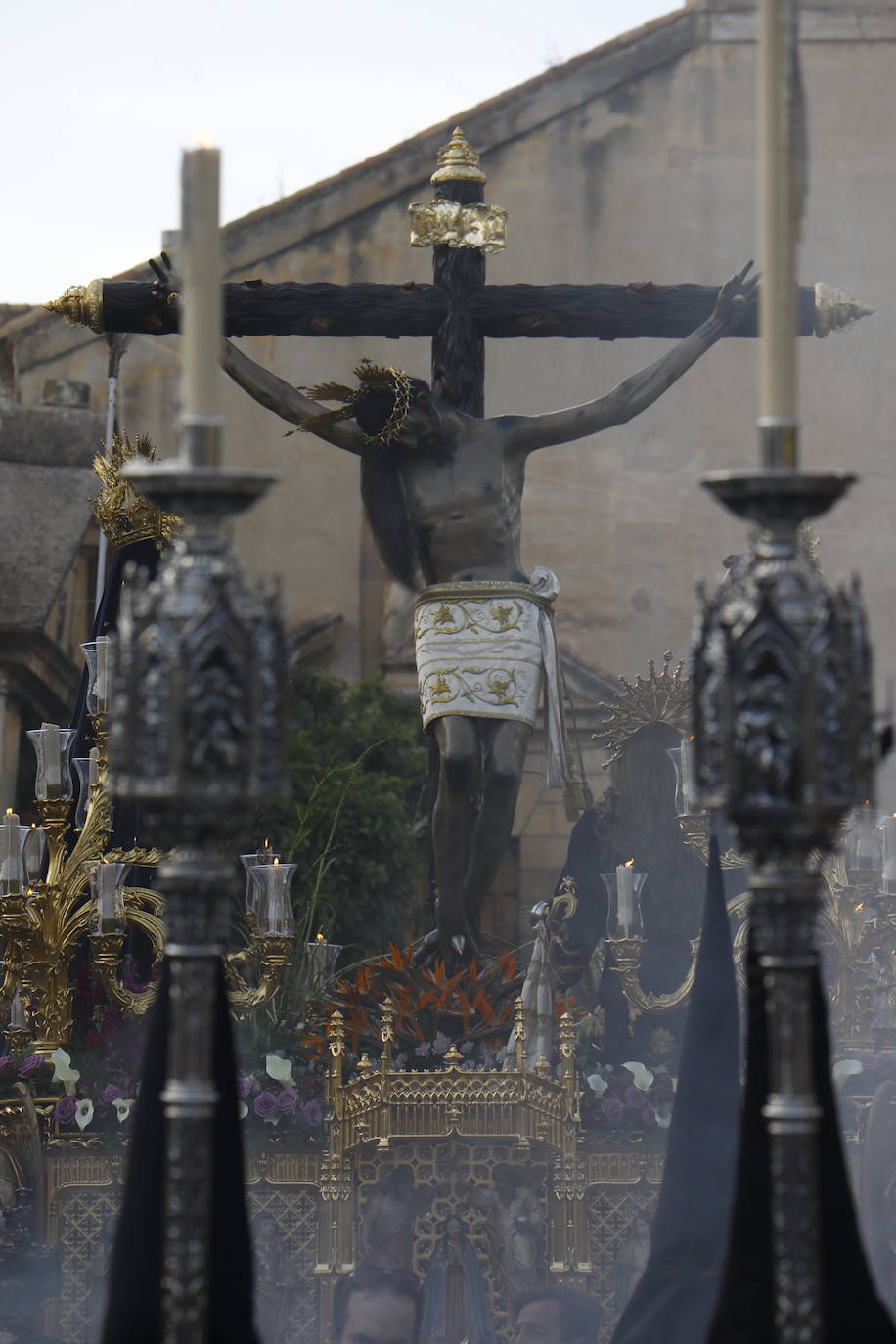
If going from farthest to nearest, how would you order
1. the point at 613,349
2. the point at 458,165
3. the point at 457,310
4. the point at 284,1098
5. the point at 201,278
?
the point at 613,349 < the point at 458,165 < the point at 457,310 < the point at 284,1098 < the point at 201,278

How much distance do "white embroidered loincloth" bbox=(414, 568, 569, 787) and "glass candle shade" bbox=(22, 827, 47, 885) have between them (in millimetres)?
1470

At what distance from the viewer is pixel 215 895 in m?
5.20

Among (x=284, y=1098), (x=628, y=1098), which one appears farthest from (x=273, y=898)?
(x=628, y=1098)

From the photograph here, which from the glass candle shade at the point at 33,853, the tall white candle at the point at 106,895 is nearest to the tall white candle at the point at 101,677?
the glass candle shade at the point at 33,853

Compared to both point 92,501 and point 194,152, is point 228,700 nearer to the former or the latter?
point 194,152

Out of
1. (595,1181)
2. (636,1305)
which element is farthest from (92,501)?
(636,1305)

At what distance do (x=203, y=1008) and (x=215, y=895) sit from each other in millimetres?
222

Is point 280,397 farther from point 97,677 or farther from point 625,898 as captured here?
point 625,898

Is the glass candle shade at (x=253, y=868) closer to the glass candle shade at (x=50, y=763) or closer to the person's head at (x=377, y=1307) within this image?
the glass candle shade at (x=50, y=763)

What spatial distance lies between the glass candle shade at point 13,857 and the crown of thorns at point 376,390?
1.77 metres

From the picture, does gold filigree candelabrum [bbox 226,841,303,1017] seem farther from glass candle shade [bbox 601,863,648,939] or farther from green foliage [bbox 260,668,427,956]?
A: green foliage [bbox 260,668,427,956]

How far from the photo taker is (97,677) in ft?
32.1

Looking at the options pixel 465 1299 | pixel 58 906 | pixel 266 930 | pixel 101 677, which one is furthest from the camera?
pixel 101 677

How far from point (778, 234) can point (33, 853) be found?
5.03 metres
